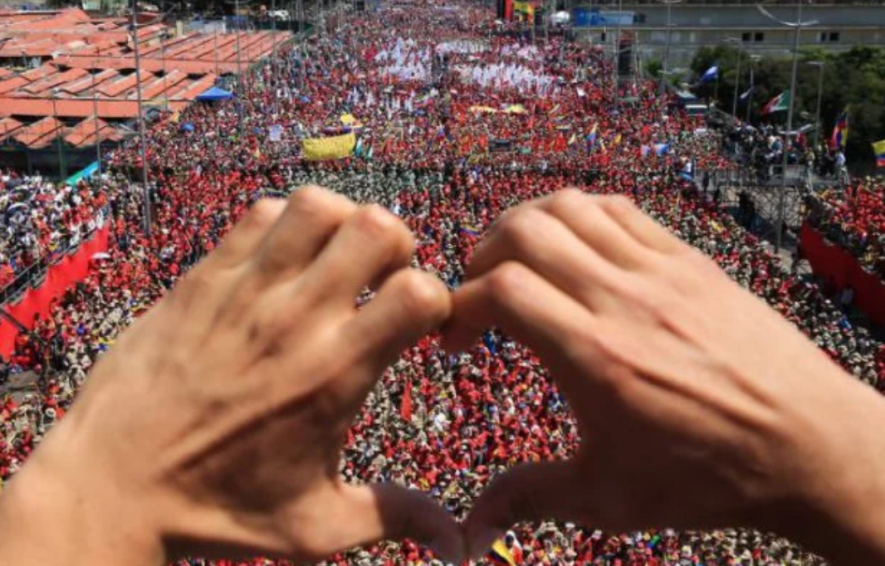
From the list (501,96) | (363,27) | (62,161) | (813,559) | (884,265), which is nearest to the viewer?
(813,559)

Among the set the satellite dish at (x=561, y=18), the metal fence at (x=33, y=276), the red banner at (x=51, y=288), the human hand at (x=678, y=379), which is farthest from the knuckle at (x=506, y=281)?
the satellite dish at (x=561, y=18)

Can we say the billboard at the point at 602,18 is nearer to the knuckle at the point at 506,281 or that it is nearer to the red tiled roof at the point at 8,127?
the red tiled roof at the point at 8,127

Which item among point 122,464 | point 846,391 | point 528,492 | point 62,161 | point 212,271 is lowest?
point 62,161

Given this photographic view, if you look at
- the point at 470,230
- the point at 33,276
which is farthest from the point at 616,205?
the point at 470,230

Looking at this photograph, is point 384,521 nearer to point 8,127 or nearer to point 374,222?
point 374,222

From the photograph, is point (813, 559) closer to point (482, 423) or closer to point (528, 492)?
point (482, 423)

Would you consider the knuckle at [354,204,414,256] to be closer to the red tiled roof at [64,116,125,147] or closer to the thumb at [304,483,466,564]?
the thumb at [304,483,466,564]

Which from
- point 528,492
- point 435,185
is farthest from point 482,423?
point 435,185
